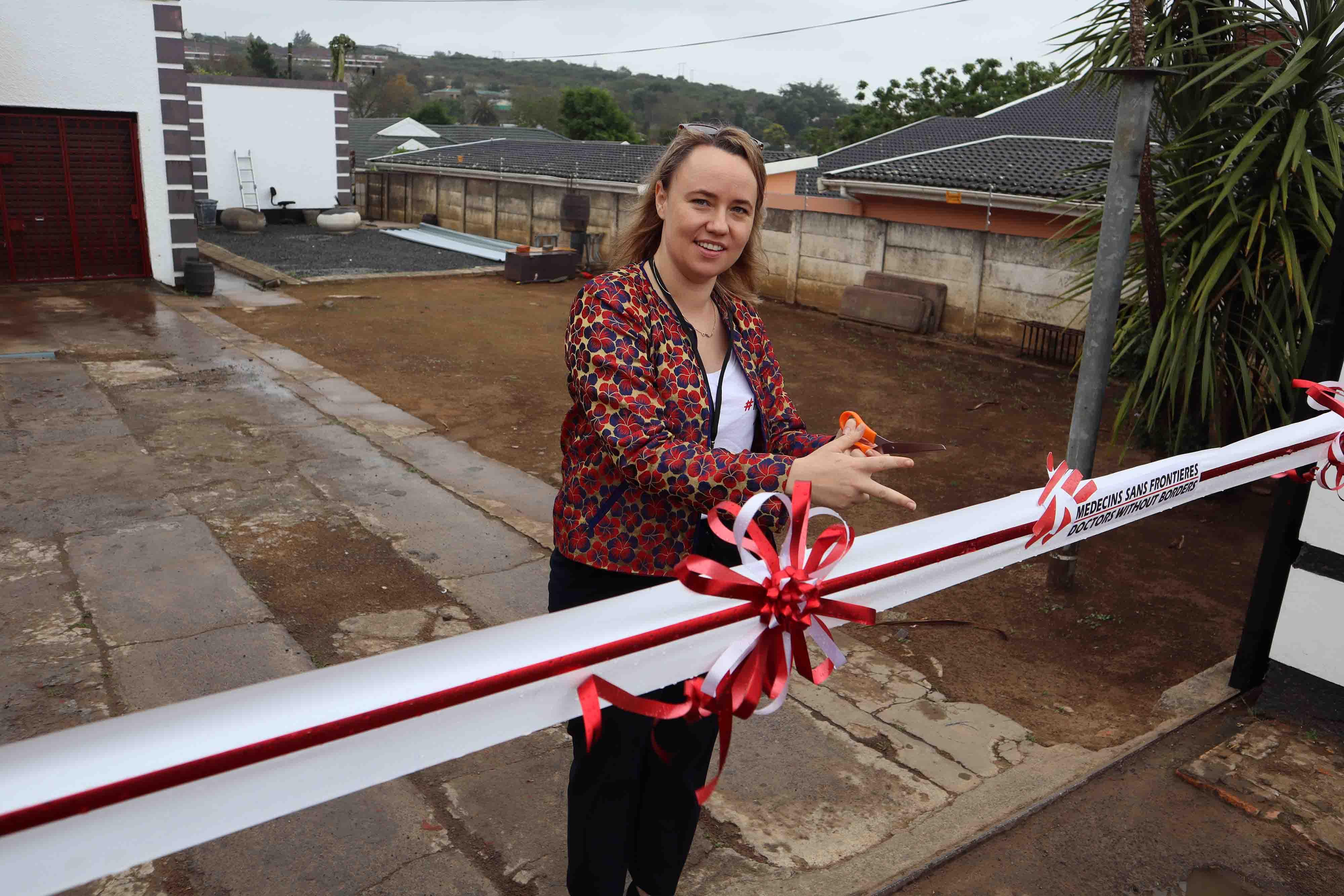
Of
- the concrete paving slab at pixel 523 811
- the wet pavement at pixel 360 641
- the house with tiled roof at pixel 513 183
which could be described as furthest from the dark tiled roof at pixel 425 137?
the concrete paving slab at pixel 523 811

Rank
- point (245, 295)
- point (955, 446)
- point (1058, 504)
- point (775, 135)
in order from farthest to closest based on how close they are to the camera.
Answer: point (775, 135) → point (245, 295) → point (955, 446) → point (1058, 504)

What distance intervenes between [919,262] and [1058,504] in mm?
11862

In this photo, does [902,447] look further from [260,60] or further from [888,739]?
[260,60]

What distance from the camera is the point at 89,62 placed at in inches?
487

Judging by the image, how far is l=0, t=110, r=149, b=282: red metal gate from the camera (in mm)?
12469

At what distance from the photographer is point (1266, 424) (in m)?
5.85

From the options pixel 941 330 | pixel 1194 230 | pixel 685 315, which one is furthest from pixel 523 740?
pixel 941 330

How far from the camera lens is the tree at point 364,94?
80500 millimetres

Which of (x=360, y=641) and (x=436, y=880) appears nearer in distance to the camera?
(x=436, y=880)

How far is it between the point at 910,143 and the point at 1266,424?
17.3 meters

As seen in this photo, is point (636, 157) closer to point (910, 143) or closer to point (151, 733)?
point (910, 143)

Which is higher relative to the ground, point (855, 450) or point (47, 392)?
point (855, 450)

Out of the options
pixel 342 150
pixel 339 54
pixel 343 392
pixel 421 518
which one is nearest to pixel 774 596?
pixel 421 518

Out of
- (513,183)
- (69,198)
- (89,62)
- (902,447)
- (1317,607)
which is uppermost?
(89,62)
